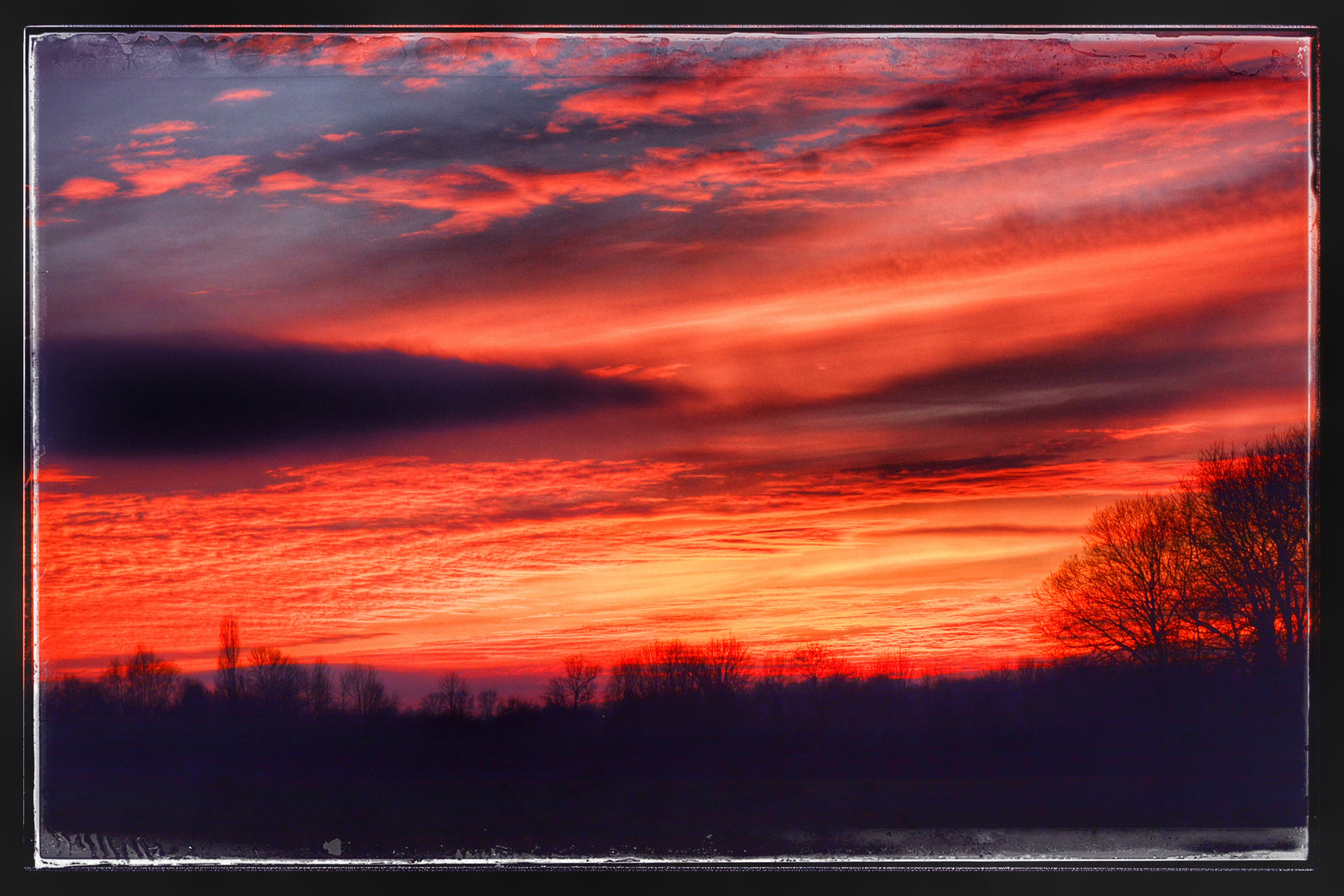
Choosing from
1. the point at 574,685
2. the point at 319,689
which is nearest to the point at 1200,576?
the point at 574,685

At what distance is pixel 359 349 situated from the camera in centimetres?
575

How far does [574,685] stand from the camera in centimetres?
570

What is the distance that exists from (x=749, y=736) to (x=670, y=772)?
0.43 meters

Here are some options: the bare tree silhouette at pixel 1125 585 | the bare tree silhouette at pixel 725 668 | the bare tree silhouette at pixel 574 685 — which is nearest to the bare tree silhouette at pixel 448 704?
the bare tree silhouette at pixel 574 685

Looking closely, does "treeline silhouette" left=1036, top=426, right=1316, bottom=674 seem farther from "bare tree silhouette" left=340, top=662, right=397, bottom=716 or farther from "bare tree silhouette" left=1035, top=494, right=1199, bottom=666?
"bare tree silhouette" left=340, top=662, right=397, bottom=716

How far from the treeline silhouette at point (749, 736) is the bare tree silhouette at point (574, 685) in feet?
0.04

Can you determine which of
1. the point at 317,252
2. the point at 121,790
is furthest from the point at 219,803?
the point at 317,252

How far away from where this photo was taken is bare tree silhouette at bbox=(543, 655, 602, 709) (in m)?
5.69

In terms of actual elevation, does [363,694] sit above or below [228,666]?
below

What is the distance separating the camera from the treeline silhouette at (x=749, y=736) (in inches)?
224

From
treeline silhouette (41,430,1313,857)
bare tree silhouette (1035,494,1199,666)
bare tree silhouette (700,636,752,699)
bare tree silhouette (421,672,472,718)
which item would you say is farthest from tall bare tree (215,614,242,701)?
bare tree silhouette (1035,494,1199,666)

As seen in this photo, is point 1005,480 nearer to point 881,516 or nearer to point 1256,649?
point 881,516

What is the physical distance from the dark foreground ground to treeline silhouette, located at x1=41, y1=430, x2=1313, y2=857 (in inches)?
0.4

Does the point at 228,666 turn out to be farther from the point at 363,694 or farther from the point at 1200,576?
the point at 1200,576
